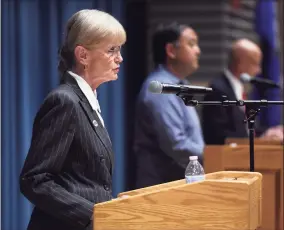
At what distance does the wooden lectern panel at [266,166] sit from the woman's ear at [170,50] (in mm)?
839

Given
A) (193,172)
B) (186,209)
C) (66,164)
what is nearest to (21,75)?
(66,164)

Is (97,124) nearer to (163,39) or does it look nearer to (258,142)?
(258,142)

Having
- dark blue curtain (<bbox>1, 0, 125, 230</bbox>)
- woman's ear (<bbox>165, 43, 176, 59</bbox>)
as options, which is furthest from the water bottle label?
dark blue curtain (<bbox>1, 0, 125, 230</bbox>)

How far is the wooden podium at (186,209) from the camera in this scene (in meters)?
2.26

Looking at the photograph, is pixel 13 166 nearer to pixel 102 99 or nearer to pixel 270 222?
pixel 102 99

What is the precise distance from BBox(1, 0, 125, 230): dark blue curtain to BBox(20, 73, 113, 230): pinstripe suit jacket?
2574mm

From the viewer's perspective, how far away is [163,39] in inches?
185

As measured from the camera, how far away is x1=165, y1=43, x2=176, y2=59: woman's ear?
4.64m

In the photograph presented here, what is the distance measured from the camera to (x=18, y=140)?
5.27 metres

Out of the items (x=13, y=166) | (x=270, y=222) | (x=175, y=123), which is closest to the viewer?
(x=270, y=222)

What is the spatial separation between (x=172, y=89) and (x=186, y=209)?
0.54 m

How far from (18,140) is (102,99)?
117cm

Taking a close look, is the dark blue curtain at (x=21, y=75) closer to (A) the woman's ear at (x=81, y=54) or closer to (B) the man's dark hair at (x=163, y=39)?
(B) the man's dark hair at (x=163, y=39)

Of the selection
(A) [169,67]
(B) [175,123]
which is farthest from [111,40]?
(A) [169,67]
